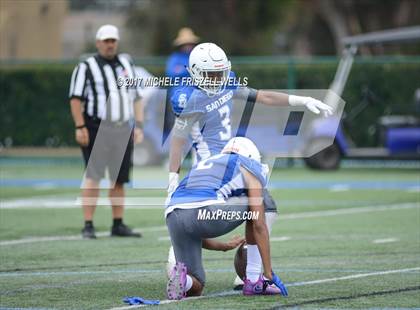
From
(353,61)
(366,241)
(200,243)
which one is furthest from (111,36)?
(353,61)

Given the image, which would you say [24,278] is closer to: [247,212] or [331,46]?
[247,212]

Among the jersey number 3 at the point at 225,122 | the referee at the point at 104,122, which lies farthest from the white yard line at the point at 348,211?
the jersey number 3 at the point at 225,122

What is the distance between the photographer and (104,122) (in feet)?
32.5

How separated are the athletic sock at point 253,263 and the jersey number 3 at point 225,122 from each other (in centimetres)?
109

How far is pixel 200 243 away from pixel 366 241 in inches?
117

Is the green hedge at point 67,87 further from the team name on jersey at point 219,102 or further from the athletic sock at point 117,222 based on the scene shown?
the team name on jersey at point 219,102

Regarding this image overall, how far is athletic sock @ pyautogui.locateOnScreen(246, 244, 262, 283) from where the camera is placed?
6504 mm

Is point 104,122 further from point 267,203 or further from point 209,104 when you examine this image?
point 267,203

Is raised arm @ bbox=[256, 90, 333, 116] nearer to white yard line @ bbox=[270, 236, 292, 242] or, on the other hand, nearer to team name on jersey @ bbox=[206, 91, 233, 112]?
team name on jersey @ bbox=[206, 91, 233, 112]

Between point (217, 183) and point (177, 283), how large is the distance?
0.70m

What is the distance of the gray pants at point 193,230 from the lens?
6.43 meters

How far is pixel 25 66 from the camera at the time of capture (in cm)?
2059

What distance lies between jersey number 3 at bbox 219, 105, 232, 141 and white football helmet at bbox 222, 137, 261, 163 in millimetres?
508

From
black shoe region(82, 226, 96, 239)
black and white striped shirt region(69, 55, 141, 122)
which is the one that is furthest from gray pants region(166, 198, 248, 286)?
black and white striped shirt region(69, 55, 141, 122)
